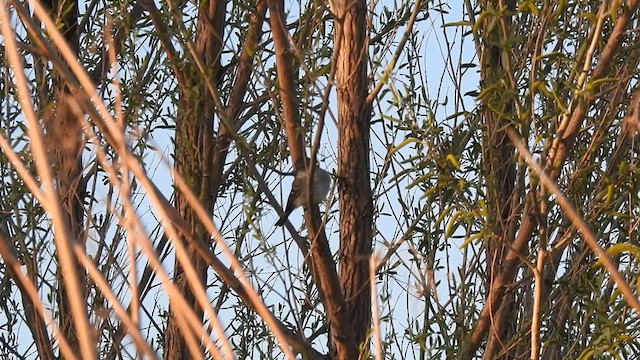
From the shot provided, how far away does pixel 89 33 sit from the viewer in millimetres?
4059

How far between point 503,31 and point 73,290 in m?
1.38

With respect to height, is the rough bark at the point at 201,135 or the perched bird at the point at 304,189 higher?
the rough bark at the point at 201,135

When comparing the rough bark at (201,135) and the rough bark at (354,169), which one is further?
the rough bark at (201,135)

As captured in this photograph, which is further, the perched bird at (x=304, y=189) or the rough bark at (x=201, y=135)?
the rough bark at (x=201, y=135)

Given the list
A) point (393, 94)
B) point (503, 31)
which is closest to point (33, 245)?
point (393, 94)

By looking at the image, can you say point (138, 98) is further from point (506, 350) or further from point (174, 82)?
point (506, 350)

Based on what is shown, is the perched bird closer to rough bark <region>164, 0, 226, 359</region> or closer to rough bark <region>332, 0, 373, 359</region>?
rough bark <region>332, 0, 373, 359</region>

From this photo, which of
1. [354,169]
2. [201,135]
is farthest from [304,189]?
[201,135]

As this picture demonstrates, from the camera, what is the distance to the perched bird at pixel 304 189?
9.20 ft

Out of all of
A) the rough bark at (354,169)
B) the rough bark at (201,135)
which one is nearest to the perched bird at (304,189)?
the rough bark at (354,169)

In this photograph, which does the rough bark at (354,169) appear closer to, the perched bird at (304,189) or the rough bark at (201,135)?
the perched bird at (304,189)

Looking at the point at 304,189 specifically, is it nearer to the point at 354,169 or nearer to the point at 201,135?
the point at 354,169

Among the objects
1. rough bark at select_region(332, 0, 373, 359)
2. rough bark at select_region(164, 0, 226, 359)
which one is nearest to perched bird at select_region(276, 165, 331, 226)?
rough bark at select_region(332, 0, 373, 359)

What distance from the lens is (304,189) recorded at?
2770mm
